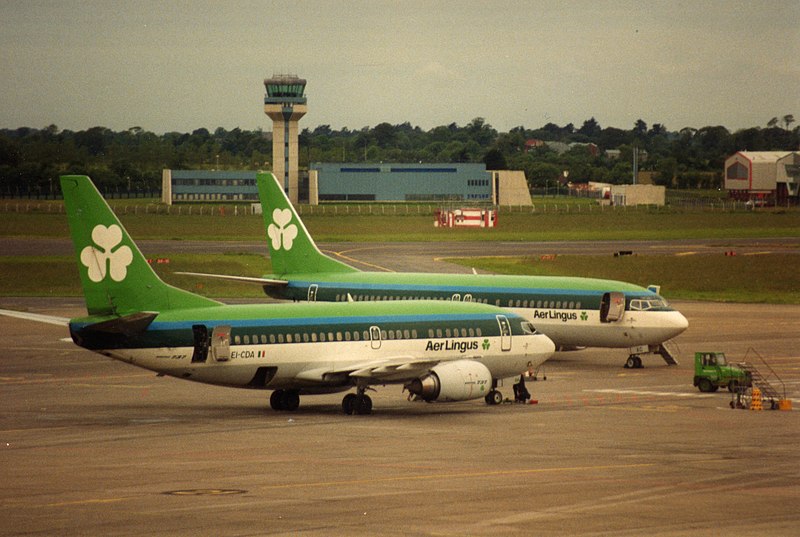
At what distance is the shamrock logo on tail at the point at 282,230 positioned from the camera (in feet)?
255

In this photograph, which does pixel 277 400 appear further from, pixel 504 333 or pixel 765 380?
pixel 765 380

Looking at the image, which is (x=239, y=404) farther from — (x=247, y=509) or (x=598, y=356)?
(x=598, y=356)

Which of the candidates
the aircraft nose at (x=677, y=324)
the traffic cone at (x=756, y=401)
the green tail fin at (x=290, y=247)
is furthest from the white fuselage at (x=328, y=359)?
the green tail fin at (x=290, y=247)

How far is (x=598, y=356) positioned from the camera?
7631 centimetres

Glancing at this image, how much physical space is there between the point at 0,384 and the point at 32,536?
3253 cm

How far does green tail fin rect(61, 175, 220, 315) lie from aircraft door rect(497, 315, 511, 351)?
14.2m

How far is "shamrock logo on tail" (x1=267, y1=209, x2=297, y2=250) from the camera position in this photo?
77812 mm

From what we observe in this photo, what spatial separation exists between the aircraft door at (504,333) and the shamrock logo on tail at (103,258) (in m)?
15.8

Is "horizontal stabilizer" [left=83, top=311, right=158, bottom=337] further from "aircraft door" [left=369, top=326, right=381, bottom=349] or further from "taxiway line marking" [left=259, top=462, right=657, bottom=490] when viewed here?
"taxiway line marking" [left=259, top=462, right=657, bottom=490]

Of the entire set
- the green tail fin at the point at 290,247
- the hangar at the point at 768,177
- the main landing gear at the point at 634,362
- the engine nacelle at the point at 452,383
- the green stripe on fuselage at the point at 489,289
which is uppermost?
the hangar at the point at 768,177

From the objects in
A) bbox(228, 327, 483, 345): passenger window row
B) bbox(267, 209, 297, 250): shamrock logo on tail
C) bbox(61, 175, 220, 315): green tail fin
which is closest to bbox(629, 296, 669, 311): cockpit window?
bbox(228, 327, 483, 345): passenger window row

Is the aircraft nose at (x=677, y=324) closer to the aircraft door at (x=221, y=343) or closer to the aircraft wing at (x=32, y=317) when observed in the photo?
the aircraft door at (x=221, y=343)

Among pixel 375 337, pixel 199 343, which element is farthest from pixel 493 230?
pixel 199 343

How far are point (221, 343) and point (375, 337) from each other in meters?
6.62
